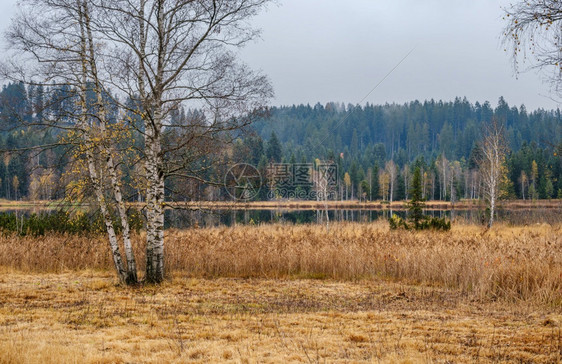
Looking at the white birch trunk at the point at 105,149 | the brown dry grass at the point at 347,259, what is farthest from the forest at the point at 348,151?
the brown dry grass at the point at 347,259

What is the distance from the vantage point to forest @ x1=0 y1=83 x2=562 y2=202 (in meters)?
10.6

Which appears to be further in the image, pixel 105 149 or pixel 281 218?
pixel 281 218

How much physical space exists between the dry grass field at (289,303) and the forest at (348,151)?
225cm

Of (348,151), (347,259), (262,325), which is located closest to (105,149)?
(262,325)

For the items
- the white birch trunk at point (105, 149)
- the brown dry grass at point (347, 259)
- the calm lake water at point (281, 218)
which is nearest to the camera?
the brown dry grass at point (347, 259)

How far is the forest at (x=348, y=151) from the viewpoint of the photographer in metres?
10.6

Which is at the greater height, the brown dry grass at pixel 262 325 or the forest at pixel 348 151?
the forest at pixel 348 151

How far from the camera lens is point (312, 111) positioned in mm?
185625

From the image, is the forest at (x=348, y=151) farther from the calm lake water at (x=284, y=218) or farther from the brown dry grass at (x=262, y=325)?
the brown dry grass at (x=262, y=325)

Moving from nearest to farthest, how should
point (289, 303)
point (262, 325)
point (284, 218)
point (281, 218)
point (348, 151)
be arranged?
point (262, 325) → point (289, 303) → point (281, 218) → point (284, 218) → point (348, 151)

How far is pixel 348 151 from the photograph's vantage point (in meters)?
135

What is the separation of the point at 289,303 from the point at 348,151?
128m

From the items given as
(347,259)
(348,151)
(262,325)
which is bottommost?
(262,325)

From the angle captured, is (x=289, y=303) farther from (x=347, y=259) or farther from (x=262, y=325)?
(x=347, y=259)
